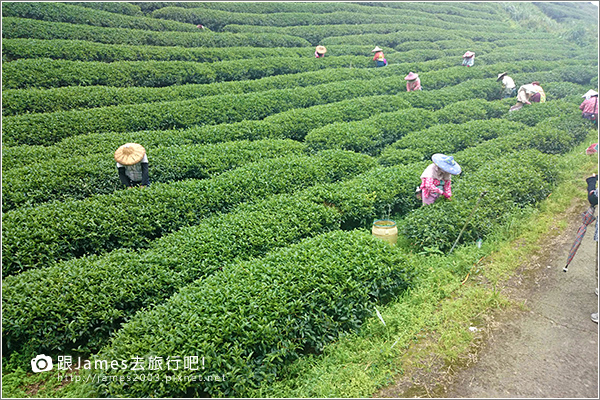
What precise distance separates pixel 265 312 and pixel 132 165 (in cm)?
538

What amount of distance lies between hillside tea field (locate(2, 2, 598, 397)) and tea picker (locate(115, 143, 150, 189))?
0.46 m

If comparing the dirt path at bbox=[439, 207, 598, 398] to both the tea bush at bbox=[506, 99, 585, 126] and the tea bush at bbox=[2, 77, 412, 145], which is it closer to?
the tea bush at bbox=[506, 99, 585, 126]

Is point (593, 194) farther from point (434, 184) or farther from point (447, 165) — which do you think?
point (434, 184)

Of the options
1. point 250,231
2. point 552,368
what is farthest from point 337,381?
point 250,231

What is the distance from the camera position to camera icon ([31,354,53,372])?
5.48m

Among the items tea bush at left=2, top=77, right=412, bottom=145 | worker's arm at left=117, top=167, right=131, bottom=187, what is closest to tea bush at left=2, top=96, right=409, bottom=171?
tea bush at left=2, top=77, right=412, bottom=145

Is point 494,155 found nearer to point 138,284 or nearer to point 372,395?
point 372,395

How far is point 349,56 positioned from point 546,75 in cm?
1127

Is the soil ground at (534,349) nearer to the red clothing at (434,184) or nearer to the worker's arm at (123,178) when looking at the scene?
the red clothing at (434,184)

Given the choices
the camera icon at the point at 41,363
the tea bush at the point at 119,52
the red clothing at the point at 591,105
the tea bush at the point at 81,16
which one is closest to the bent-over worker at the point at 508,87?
the red clothing at the point at 591,105

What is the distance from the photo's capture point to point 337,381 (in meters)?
5.19

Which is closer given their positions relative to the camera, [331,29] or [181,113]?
[181,113]

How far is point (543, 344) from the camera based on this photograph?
560cm

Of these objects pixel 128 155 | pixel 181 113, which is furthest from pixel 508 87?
pixel 128 155
